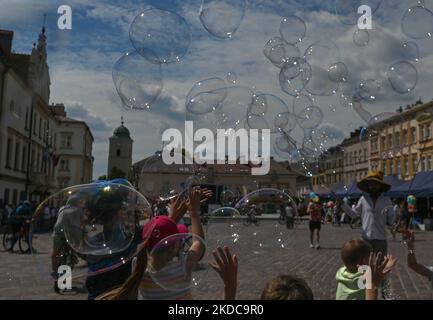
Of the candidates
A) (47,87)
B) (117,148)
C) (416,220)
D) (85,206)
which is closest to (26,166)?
(47,87)

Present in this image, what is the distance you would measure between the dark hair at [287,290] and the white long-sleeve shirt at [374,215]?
3986 millimetres

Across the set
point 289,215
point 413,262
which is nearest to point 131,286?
point 413,262

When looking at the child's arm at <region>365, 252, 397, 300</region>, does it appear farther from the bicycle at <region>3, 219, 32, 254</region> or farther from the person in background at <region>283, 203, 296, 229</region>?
the bicycle at <region>3, 219, 32, 254</region>

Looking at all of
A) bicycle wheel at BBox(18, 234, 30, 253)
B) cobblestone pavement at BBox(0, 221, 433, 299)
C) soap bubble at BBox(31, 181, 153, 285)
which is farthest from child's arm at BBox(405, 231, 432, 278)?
bicycle wheel at BBox(18, 234, 30, 253)

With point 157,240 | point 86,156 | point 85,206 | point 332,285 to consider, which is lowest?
point 332,285

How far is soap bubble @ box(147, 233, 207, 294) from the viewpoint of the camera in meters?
2.83

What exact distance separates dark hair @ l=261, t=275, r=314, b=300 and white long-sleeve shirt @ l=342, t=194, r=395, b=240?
3986mm

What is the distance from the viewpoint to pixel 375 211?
6016 mm

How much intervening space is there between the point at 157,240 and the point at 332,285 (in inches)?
195

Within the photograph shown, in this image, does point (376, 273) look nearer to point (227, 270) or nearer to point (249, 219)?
point (227, 270)

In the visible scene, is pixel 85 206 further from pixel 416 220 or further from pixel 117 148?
pixel 117 148

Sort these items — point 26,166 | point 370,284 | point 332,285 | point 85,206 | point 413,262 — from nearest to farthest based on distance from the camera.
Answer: point 370,284, point 413,262, point 85,206, point 332,285, point 26,166

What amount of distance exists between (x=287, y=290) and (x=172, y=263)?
3.11 feet
